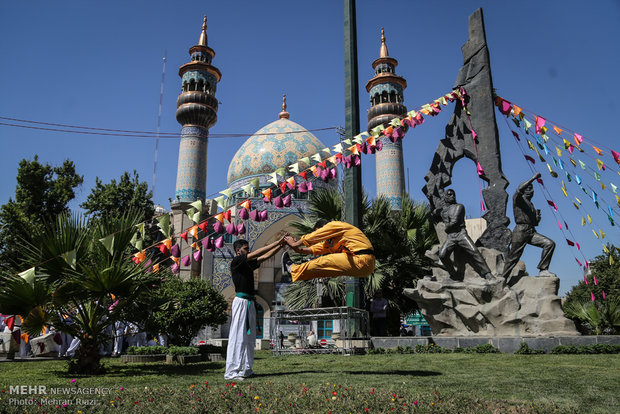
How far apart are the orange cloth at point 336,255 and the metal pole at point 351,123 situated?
4.62m

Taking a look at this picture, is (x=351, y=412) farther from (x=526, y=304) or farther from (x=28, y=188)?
(x=28, y=188)

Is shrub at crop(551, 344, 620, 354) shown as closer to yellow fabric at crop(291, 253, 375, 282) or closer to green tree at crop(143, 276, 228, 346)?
yellow fabric at crop(291, 253, 375, 282)

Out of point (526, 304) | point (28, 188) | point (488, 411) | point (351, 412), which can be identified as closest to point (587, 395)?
point (488, 411)

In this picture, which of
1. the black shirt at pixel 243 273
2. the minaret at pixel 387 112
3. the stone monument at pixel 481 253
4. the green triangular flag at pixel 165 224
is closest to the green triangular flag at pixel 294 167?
the green triangular flag at pixel 165 224

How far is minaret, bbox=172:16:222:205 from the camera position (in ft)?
85.8

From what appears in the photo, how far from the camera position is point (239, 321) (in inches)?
208

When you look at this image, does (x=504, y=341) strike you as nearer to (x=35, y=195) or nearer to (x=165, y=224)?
(x=165, y=224)

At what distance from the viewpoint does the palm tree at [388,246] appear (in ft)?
46.2

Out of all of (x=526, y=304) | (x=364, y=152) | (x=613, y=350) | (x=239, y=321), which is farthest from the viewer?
(x=364, y=152)

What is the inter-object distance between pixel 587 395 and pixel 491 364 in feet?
8.16

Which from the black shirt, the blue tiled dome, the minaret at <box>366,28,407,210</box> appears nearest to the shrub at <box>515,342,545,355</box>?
the black shirt

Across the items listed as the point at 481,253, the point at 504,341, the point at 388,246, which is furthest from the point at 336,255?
the point at 388,246

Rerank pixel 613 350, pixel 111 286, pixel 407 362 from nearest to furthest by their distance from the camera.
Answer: pixel 111 286
pixel 407 362
pixel 613 350

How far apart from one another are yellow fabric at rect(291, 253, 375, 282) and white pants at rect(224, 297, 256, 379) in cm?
70
